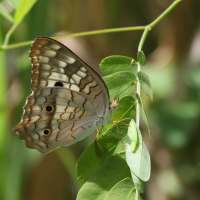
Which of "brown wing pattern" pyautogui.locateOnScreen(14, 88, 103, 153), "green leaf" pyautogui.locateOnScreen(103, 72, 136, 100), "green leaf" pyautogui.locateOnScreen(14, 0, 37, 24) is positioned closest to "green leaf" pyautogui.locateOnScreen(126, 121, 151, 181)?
"green leaf" pyautogui.locateOnScreen(103, 72, 136, 100)

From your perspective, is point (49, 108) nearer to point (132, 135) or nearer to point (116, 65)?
point (116, 65)

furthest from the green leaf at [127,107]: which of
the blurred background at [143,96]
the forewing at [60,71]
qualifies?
the blurred background at [143,96]

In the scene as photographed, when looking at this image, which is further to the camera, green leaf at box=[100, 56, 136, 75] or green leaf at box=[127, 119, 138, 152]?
green leaf at box=[100, 56, 136, 75]

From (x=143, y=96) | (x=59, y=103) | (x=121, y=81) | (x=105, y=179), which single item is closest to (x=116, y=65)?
(x=121, y=81)

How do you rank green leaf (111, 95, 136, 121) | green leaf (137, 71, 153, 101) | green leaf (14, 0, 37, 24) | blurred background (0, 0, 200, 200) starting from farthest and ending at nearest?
blurred background (0, 0, 200, 200) → green leaf (14, 0, 37, 24) → green leaf (111, 95, 136, 121) → green leaf (137, 71, 153, 101)

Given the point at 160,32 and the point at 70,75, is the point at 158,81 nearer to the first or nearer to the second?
the point at 160,32

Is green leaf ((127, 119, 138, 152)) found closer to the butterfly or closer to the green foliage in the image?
the green foliage

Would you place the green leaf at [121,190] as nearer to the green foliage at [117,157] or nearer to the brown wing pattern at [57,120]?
the green foliage at [117,157]
